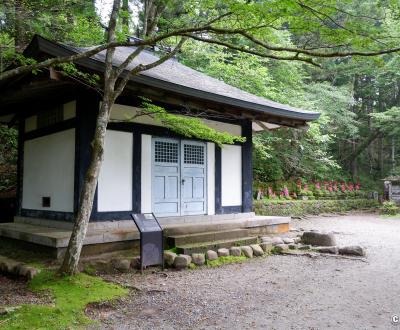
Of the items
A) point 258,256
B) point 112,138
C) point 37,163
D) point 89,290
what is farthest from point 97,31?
point 258,256

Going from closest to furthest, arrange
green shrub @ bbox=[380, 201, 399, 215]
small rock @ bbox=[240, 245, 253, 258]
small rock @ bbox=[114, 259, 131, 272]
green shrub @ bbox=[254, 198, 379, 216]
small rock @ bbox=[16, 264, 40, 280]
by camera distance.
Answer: small rock @ bbox=[16, 264, 40, 280]
small rock @ bbox=[114, 259, 131, 272]
small rock @ bbox=[240, 245, 253, 258]
green shrub @ bbox=[254, 198, 379, 216]
green shrub @ bbox=[380, 201, 399, 215]

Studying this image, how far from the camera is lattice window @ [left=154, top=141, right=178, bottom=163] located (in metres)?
8.30

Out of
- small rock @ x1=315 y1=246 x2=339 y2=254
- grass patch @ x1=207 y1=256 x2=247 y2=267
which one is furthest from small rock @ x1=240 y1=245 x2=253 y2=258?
small rock @ x1=315 y1=246 x2=339 y2=254

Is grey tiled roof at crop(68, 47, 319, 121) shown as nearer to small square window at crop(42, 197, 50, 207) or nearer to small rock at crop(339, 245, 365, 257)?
small square window at crop(42, 197, 50, 207)

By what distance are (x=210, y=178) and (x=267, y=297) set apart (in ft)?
15.1

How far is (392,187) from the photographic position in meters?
21.2

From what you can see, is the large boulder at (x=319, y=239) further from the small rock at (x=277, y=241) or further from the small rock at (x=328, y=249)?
the small rock at (x=277, y=241)

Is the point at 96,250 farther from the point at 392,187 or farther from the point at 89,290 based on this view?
the point at 392,187

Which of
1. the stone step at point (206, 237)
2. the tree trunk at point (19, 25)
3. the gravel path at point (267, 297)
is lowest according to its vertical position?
the gravel path at point (267, 297)

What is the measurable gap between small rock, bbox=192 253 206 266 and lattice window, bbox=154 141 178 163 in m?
2.42

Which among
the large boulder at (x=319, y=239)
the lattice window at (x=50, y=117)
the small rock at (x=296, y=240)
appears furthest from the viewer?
the small rock at (x=296, y=240)

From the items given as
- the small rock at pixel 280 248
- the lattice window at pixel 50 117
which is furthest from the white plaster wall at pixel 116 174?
the small rock at pixel 280 248

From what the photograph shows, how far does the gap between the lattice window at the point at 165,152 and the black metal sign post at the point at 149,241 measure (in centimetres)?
217

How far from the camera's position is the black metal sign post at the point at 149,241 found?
6.11 meters
